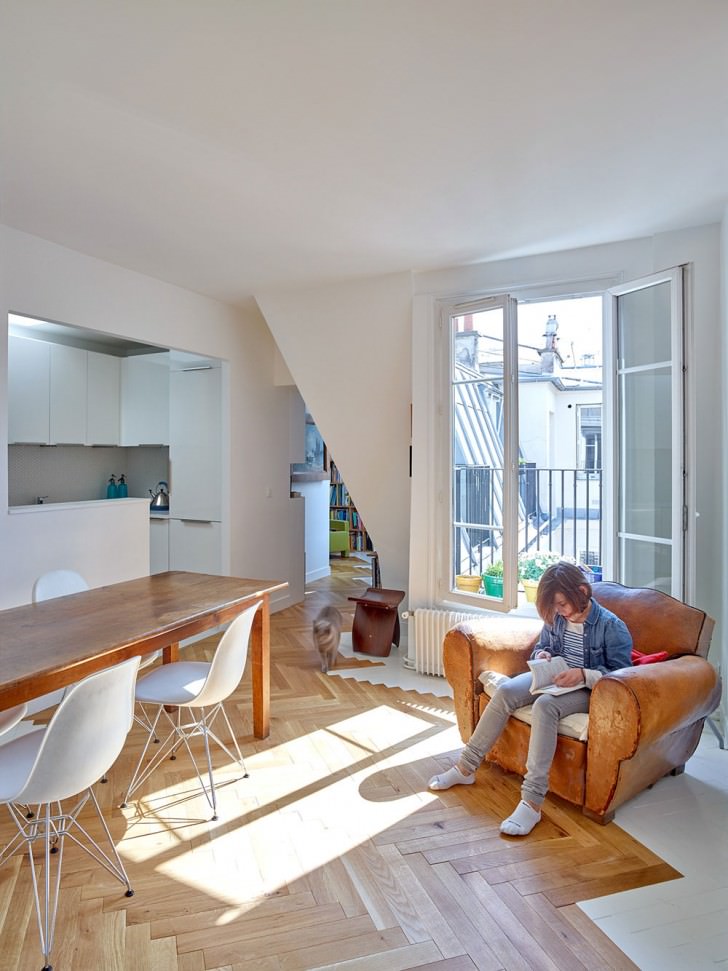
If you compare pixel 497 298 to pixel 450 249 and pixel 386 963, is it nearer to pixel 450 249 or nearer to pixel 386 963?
pixel 450 249

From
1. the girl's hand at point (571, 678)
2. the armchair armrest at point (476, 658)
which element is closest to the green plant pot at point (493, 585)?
the armchair armrest at point (476, 658)

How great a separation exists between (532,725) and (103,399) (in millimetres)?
4474

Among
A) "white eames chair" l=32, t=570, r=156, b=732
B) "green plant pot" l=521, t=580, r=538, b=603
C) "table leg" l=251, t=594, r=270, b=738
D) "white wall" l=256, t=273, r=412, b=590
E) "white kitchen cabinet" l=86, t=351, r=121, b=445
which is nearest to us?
Result: "white eames chair" l=32, t=570, r=156, b=732

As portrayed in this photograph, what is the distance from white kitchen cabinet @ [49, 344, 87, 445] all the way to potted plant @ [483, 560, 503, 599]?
Result: 139 inches

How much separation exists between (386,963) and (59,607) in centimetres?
185

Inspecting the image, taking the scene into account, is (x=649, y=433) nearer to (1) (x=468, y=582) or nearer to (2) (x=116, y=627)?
(1) (x=468, y=582)

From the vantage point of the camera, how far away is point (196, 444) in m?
5.19

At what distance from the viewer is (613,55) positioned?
191cm

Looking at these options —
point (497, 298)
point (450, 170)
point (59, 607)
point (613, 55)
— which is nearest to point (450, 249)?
point (497, 298)

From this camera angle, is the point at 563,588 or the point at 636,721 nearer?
the point at 636,721

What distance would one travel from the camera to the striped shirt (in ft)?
8.63

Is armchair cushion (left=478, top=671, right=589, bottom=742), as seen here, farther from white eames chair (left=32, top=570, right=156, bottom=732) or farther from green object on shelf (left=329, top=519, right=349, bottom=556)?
green object on shelf (left=329, top=519, right=349, bottom=556)

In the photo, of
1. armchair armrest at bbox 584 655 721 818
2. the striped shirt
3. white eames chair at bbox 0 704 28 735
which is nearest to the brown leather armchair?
armchair armrest at bbox 584 655 721 818

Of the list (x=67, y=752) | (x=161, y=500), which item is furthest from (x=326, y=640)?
(x=67, y=752)
